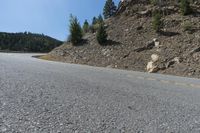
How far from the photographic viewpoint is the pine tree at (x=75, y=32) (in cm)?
2975

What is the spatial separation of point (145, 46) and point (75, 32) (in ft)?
28.9

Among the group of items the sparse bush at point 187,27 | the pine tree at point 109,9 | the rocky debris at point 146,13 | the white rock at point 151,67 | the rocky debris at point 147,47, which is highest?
the pine tree at point 109,9

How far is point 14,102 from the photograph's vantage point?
6137 millimetres

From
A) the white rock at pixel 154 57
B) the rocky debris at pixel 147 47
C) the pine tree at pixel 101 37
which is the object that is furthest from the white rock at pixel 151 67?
the pine tree at pixel 101 37

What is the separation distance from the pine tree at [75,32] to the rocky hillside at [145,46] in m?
0.76

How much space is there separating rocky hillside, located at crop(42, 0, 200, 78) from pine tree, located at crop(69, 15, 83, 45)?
757 mm

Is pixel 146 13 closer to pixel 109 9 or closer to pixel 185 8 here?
pixel 185 8

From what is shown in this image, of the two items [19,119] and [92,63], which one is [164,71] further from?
[19,119]

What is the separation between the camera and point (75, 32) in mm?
30000

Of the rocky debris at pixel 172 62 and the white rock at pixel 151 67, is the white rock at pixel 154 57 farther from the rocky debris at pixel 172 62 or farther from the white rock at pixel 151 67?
the rocky debris at pixel 172 62

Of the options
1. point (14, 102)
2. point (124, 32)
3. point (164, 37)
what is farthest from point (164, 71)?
point (14, 102)

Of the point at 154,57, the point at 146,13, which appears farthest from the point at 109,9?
the point at 154,57

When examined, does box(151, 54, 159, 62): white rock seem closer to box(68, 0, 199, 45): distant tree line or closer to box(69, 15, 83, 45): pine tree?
box(68, 0, 199, 45): distant tree line

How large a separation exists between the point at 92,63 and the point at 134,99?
1648cm
